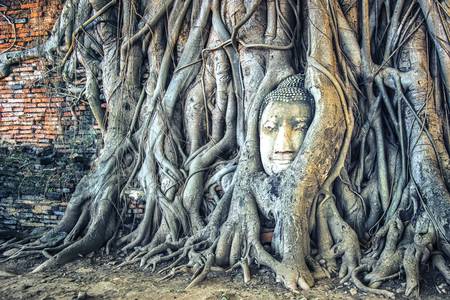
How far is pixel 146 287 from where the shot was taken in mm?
3203

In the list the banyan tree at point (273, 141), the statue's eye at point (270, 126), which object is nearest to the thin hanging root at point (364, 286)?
the banyan tree at point (273, 141)

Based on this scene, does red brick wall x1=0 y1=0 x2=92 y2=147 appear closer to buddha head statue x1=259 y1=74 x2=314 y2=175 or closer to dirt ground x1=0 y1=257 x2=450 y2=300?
dirt ground x1=0 y1=257 x2=450 y2=300

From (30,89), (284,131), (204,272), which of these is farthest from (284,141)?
(30,89)

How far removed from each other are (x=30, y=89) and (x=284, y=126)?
3.59 metres

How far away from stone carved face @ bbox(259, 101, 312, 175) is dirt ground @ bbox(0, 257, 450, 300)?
98cm

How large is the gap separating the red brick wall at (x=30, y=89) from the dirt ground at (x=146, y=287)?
2.18 meters

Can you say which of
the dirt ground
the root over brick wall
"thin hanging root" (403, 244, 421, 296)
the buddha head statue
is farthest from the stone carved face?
the root over brick wall

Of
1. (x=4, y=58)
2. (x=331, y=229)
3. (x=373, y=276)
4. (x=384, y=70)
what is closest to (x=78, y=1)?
(x=4, y=58)

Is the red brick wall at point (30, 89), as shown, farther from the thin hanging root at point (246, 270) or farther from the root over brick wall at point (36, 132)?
the thin hanging root at point (246, 270)

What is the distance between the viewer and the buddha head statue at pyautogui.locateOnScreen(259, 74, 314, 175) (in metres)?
3.67

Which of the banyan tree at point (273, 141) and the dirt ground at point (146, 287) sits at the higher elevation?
the banyan tree at point (273, 141)

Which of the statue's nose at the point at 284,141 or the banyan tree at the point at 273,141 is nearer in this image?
the banyan tree at the point at 273,141

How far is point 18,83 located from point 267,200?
3869mm

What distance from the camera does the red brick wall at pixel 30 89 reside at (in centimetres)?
534
